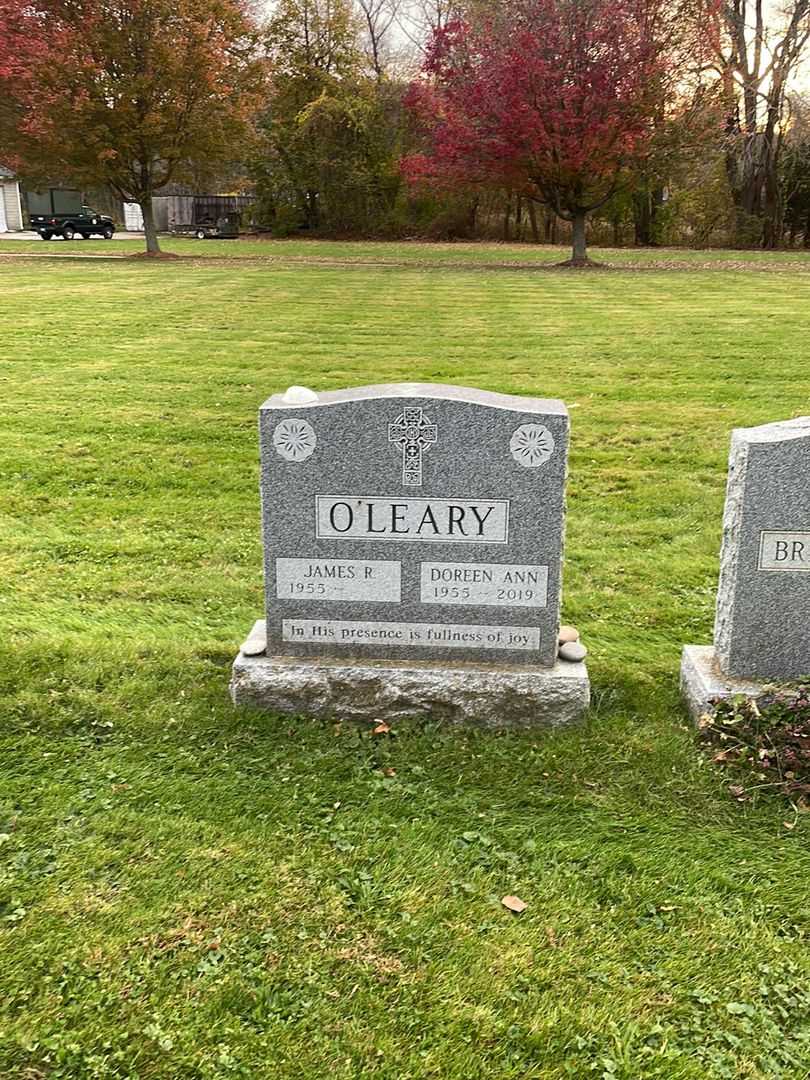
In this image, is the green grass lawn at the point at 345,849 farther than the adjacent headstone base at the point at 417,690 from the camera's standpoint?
No

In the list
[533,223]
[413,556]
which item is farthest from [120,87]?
[413,556]

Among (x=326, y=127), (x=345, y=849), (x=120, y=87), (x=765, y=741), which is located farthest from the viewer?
(x=326, y=127)

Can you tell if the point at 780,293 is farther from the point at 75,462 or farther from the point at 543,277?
the point at 75,462

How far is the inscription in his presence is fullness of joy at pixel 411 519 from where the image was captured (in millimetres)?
3736

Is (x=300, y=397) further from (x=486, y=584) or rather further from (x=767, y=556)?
(x=767, y=556)

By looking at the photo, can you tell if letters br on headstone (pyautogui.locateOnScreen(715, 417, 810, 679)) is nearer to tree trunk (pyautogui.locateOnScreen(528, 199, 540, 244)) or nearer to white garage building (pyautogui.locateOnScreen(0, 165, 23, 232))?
tree trunk (pyautogui.locateOnScreen(528, 199, 540, 244))

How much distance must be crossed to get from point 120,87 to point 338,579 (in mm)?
27122

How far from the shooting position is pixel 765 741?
11.5 feet

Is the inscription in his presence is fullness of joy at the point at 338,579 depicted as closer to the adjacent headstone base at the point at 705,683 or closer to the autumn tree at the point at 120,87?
the adjacent headstone base at the point at 705,683

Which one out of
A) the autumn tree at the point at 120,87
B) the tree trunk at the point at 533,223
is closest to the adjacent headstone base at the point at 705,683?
the autumn tree at the point at 120,87

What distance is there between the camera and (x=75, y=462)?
7.14 m

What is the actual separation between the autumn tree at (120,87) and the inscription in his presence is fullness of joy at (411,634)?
1016 inches

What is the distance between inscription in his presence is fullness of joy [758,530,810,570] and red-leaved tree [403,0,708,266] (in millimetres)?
21474

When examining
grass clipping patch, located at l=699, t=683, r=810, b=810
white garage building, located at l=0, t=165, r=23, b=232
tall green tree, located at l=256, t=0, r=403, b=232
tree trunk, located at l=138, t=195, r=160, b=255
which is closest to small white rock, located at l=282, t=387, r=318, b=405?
grass clipping patch, located at l=699, t=683, r=810, b=810
